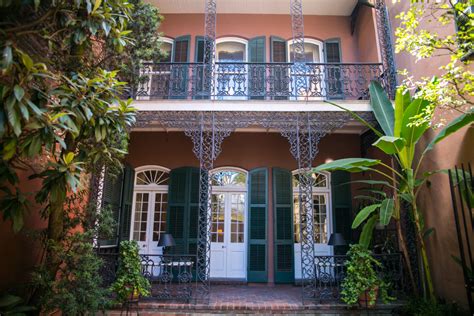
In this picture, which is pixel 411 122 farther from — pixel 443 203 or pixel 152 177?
pixel 152 177

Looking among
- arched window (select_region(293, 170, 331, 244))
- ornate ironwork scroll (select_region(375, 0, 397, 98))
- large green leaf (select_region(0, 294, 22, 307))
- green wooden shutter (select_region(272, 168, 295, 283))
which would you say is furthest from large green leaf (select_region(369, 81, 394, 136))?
large green leaf (select_region(0, 294, 22, 307))

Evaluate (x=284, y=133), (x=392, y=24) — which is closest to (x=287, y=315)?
(x=284, y=133)

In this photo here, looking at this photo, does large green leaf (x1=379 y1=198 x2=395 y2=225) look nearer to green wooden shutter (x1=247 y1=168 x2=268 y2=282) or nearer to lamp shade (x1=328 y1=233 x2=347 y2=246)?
lamp shade (x1=328 y1=233 x2=347 y2=246)

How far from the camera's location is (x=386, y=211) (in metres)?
5.02

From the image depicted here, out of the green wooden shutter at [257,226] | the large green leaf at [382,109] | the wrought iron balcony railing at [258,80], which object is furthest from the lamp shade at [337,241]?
the wrought iron balcony railing at [258,80]

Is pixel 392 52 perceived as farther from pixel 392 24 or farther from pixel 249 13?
pixel 249 13

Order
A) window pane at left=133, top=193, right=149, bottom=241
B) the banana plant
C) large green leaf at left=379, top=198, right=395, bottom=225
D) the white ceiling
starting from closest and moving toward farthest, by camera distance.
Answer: large green leaf at left=379, top=198, right=395, bottom=225, the banana plant, window pane at left=133, top=193, right=149, bottom=241, the white ceiling

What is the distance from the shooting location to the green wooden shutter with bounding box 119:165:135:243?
24.6 feet

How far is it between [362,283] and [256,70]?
465 centimetres

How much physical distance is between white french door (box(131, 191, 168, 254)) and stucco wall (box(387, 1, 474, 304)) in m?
5.80

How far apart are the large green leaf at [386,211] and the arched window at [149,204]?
5104 millimetres

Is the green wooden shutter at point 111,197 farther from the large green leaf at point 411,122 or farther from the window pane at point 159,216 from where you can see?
the large green leaf at point 411,122

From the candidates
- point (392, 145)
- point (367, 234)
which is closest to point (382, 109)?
point (392, 145)

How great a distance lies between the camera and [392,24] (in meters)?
7.16
